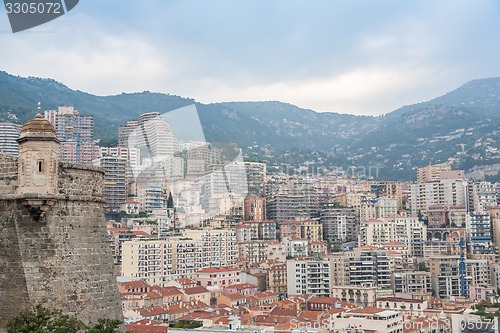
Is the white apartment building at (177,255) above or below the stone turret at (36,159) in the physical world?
below

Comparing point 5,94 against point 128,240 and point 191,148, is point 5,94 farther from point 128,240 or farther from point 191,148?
point 128,240

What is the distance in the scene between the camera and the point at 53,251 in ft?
22.2

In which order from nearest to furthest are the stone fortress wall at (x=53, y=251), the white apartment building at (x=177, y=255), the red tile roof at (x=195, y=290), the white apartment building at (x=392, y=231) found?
the stone fortress wall at (x=53, y=251) → the red tile roof at (x=195, y=290) → the white apartment building at (x=177, y=255) → the white apartment building at (x=392, y=231)

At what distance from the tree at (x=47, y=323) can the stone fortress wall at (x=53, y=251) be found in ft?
0.50

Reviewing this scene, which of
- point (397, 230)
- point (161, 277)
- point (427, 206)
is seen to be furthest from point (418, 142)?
point (161, 277)

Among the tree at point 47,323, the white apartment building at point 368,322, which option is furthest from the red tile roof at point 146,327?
the tree at point 47,323

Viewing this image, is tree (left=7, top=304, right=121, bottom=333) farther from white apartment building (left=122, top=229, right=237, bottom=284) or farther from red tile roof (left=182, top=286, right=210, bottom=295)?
white apartment building (left=122, top=229, right=237, bottom=284)

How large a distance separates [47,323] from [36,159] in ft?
5.20

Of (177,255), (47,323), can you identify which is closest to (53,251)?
(47,323)

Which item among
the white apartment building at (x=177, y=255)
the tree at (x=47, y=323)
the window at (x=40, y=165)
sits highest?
the window at (x=40, y=165)

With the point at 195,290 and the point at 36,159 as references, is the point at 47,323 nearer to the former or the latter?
the point at 36,159

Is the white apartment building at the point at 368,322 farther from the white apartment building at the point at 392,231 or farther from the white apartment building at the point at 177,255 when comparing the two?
the white apartment building at the point at 392,231

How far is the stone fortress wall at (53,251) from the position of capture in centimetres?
664

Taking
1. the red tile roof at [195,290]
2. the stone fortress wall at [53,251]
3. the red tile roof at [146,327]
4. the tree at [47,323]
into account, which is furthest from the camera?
the red tile roof at [195,290]
